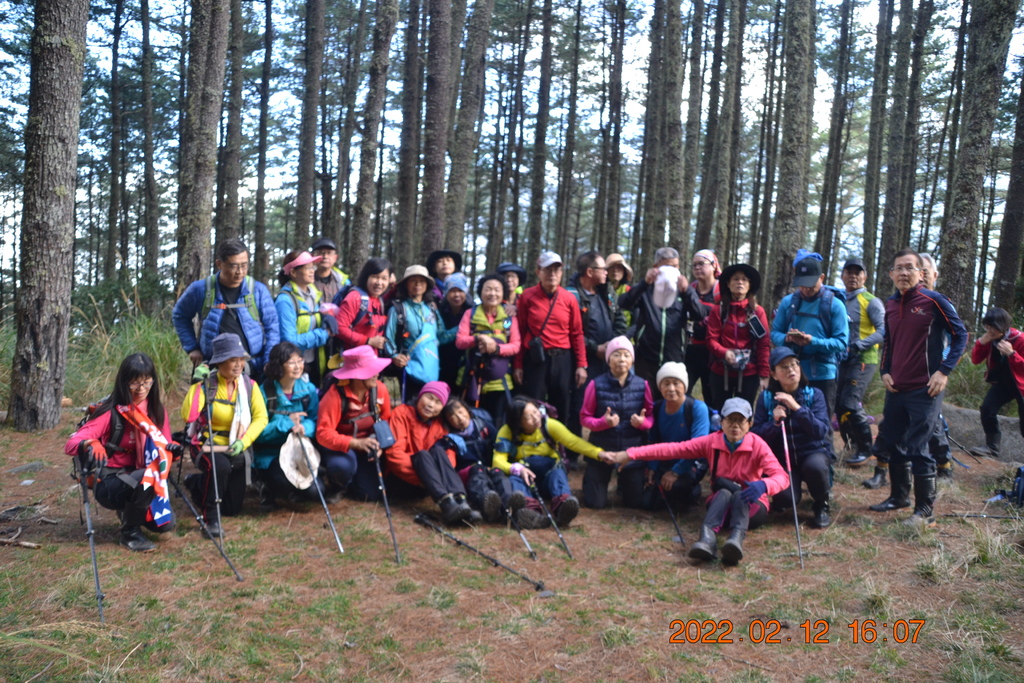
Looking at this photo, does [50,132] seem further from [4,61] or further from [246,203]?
[246,203]

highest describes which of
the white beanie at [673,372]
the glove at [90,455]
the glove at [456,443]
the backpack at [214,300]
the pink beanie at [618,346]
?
the backpack at [214,300]

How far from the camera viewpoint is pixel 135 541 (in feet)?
16.4

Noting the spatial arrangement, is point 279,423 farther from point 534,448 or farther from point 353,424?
point 534,448

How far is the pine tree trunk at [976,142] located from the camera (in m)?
8.60

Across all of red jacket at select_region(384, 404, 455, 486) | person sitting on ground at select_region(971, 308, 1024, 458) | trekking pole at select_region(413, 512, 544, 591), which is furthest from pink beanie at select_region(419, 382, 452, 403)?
person sitting on ground at select_region(971, 308, 1024, 458)

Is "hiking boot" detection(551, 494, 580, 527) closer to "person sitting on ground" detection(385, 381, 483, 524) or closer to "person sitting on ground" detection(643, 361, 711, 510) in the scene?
"person sitting on ground" detection(385, 381, 483, 524)

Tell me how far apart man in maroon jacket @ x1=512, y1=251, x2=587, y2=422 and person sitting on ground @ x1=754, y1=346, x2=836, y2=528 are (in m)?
1.86

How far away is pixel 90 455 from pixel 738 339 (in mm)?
5414

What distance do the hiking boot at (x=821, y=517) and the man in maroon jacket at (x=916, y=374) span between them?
1.69 feet

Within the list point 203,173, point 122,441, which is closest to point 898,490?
point 122,441

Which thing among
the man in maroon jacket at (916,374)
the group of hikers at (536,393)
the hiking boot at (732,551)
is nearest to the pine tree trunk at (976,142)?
the group of hikers at (536,393)

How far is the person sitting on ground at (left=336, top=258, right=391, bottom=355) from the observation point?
679cm

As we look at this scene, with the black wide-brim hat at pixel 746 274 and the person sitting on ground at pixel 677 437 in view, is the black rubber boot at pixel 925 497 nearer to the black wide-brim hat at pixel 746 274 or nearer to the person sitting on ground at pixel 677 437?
the person sitting on ground at pixel 677 437

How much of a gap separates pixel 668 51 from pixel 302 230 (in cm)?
801
